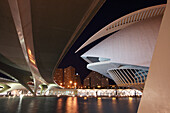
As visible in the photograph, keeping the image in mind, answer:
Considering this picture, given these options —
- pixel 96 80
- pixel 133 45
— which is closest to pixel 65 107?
pixel 133 45

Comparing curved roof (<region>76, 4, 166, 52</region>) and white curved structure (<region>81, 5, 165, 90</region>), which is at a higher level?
curved roof (<region>76, 4, 166, 52</region>)

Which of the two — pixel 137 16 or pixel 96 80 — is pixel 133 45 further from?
pixel 96 80

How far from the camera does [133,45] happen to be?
87.6 ft

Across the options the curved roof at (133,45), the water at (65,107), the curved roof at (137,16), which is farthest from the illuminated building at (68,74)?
the water at (65,107)

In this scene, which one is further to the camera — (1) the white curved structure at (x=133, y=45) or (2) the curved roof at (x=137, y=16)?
(1) the white curved structure at (x=133, y=45)

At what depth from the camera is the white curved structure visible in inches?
976

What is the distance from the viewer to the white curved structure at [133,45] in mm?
24797

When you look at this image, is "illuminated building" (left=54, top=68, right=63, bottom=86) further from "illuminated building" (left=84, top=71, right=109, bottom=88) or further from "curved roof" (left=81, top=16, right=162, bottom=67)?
"curved roof" (left=81, top=16, right=162, bottom=67)

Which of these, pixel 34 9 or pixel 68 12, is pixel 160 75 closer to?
pixel 68 12

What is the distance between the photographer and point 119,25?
1112 inches

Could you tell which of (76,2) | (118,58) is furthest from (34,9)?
(118,58)

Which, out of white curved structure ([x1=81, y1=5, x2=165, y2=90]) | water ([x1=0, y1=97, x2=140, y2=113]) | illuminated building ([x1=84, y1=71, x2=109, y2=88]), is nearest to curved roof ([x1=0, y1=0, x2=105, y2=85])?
water ([x1=0, y1=97, x2=140, y2=113])

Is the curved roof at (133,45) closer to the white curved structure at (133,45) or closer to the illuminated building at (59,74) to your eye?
the white curved structure at (133,45)

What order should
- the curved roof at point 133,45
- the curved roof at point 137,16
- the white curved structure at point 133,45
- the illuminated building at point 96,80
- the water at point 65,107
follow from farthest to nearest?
the illuminated building at point 96,80
the white curved structure at point 133,45
the curved roof at point 137,16
the curved roof at point 133,45
the water at point 65,107
